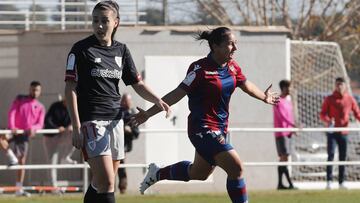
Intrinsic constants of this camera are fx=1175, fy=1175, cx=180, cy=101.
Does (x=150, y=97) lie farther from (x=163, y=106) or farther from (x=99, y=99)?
(x=99, y=99)

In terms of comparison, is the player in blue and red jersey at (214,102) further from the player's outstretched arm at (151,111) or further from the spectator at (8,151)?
the spectator at (8,151)

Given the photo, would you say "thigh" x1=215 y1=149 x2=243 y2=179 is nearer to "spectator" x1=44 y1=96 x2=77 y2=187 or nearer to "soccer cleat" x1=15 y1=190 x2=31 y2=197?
"spectator" x1=44 y1=96 x2=77 y2=187

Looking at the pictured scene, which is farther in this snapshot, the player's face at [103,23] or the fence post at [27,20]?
the fence post at [27,20]

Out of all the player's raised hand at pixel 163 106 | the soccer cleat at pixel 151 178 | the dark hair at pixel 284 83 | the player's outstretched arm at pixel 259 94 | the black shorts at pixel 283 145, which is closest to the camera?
the player's raised hand at pixel 163 106

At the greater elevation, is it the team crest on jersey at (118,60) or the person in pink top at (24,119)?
the team crest on jersey at (118,60)

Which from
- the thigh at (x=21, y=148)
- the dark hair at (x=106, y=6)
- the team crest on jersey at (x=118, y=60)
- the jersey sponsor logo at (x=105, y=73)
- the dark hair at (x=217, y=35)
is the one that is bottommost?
the thigh at (x=21, y=148)

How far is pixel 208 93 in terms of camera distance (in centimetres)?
1116

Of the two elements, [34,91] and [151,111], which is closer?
[151,111]

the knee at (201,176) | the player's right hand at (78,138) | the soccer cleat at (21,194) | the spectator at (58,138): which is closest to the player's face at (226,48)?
the knee at (201,176)

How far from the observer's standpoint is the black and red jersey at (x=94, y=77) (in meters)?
10.1

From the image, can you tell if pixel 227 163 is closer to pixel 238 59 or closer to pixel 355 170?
pixel 238 59

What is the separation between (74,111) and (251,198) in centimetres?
707

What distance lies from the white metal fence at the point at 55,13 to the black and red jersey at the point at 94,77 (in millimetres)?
10908

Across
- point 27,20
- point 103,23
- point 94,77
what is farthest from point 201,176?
point 27,20
